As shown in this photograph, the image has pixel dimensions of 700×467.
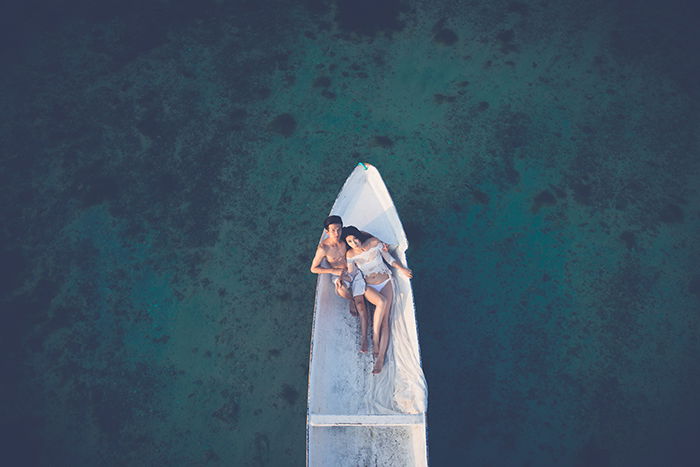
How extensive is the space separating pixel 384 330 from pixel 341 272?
1.94 feet

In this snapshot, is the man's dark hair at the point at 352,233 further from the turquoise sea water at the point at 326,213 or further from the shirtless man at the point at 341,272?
the turquoise sea water at the point at 326,213

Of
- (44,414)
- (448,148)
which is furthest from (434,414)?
(44,414)

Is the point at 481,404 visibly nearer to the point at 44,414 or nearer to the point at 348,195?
the point at 348,195

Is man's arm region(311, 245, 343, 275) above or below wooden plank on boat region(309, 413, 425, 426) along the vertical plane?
above

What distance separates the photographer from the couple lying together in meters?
3.29

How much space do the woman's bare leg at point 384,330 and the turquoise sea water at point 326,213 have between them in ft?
1.70

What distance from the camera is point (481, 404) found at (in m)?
3.48

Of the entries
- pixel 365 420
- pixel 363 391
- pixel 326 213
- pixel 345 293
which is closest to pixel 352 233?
pixel 345 293

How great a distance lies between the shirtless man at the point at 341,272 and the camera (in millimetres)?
3365

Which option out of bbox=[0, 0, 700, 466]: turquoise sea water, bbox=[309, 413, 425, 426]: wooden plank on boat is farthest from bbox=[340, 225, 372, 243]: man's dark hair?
bbox=[309, 413, 425, 426]: wooden plank on boat

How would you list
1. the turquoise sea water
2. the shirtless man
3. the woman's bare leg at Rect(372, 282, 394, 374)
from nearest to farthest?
1. the woman's bare leg at Rect(372, 282, 394, 374)
2. the shirtless man
3. the turquoise sea water

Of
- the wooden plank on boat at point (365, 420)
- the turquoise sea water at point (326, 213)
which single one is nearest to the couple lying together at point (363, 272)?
the wooden plank on boat at point (365, 420)

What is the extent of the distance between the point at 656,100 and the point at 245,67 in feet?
15.9

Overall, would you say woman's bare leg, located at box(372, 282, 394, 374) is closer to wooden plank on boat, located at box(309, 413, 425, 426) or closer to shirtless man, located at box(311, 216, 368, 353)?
shirtless man, located at box(311, 216, 368, 353)
